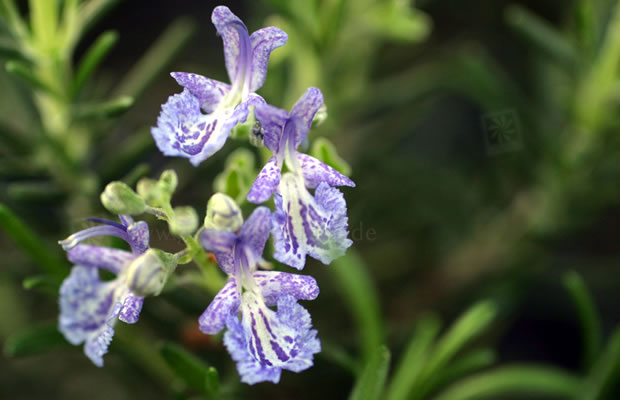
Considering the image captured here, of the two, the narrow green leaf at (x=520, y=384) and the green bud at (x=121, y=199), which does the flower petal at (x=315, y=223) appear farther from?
the narrow green leaf at (x=520, y=384)

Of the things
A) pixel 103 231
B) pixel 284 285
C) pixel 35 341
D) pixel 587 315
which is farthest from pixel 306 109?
pixel 587 315

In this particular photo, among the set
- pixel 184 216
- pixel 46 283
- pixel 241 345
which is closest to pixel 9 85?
pixel 46 283

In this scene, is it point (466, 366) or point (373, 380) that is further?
point (466, 366)

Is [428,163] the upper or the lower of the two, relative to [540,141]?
lower

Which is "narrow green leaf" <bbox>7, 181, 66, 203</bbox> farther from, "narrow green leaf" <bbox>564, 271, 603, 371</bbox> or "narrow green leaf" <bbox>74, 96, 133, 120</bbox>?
"narrow green leaf" <bbox>564, 271, 603, 371</bbox>

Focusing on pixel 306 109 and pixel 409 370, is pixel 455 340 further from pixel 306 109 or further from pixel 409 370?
pixel 306 109

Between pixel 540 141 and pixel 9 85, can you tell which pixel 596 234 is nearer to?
pixel 540 141
